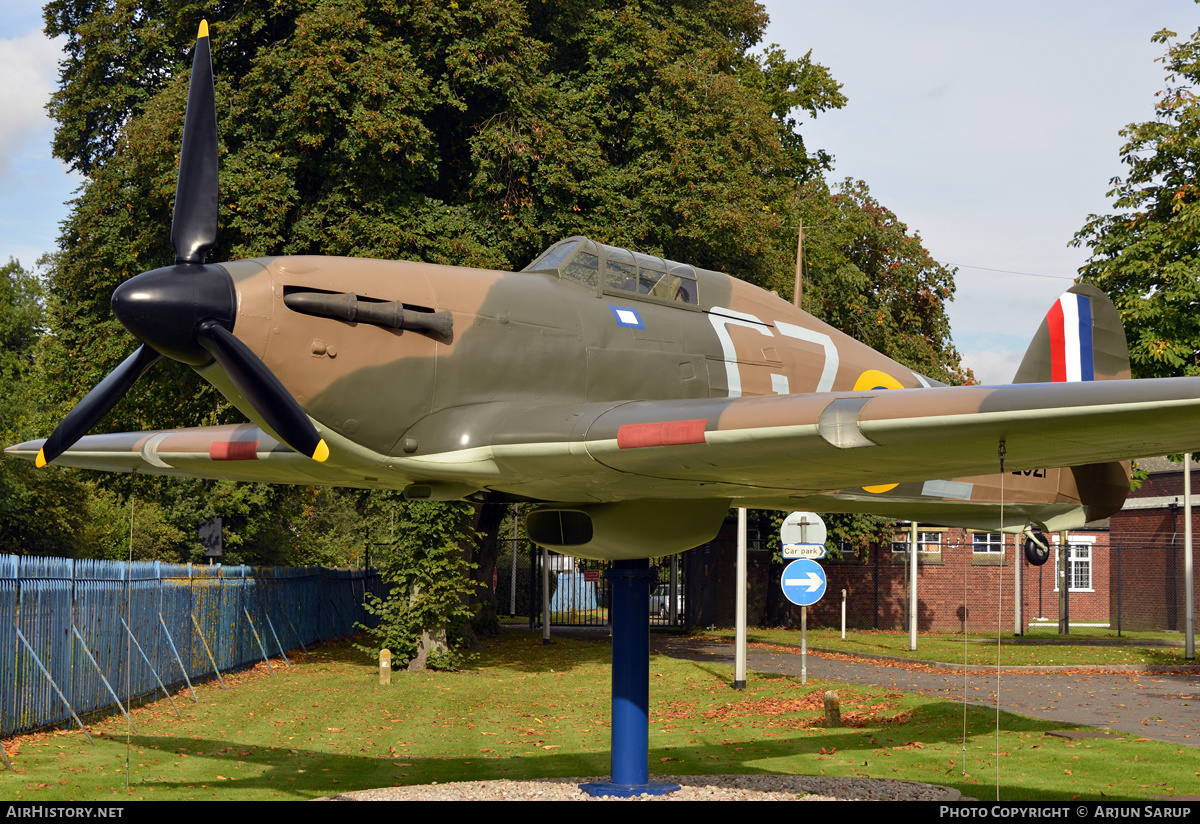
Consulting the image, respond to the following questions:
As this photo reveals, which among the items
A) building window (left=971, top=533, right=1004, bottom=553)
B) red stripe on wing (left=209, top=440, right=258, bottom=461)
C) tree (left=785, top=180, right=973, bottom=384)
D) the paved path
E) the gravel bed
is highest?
tree (left=785, top=180, right=973, bottom=384)

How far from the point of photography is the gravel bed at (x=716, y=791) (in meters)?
9.38

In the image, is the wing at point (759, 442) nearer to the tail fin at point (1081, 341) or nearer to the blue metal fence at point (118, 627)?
the tail fin at point (1081, 341)

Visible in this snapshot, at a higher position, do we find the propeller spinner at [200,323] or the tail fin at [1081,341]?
the tail fin at [1081,341]

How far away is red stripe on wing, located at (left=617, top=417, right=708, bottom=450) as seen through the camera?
6.64 meters

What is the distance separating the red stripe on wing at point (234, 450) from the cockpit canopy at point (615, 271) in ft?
9.10

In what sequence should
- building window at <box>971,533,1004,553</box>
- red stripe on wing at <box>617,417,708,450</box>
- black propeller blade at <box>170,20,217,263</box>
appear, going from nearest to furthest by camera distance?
red stripe on wing at <box>617,417,708,450</box>
black propeller blade at <box>170,20,217,263</box>
building window at <box>971,533,1004,553</box>

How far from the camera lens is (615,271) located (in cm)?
898

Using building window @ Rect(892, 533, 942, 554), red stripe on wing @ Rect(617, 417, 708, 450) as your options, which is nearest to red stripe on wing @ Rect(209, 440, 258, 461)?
red stripe on wing @ Rect(617, 417, 708, 450)

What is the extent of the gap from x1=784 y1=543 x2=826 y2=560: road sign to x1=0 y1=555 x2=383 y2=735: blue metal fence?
10567 millimetres

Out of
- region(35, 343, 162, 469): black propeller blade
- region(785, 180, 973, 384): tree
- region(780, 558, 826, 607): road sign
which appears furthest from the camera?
region(785, 180, 973, 384): tree

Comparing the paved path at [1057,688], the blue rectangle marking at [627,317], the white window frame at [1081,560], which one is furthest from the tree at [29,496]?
the white window frame at [1081,560]

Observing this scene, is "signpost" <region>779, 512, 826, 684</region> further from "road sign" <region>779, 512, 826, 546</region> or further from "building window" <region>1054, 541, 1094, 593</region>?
"building window" <region>1054, 541, 1094, 593</region>

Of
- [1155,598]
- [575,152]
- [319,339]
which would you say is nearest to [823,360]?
[319,339]
